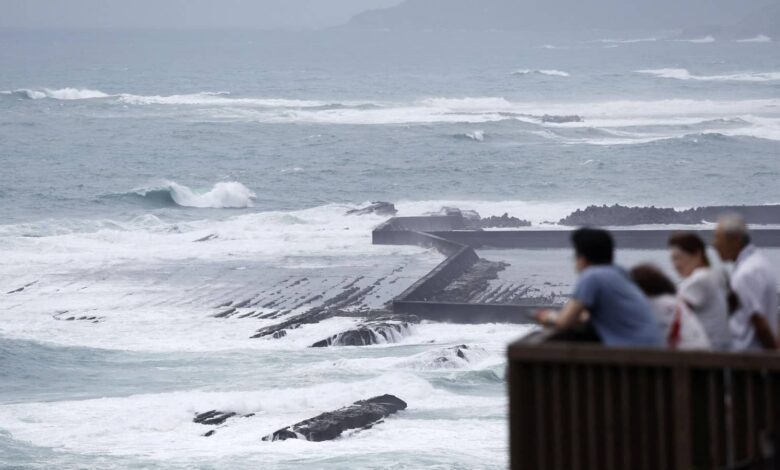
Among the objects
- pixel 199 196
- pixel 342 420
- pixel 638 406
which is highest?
pixel 638 406

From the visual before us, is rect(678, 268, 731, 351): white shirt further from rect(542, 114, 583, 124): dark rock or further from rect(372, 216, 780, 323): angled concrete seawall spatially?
rect(542, 114, 583, 124): dark rock

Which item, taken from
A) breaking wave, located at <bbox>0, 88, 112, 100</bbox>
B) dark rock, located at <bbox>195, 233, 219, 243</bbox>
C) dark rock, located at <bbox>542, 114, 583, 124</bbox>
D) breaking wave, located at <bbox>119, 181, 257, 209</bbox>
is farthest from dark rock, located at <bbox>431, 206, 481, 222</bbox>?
breaking wave, located at <bbox>0, 88, 112, 100</bbox>

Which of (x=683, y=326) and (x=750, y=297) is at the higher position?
(x=750, y=297)

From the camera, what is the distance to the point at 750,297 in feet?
23.5

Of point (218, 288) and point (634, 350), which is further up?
point (634, 350)

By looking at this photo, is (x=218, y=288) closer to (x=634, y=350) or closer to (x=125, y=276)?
(x=125, y=276)

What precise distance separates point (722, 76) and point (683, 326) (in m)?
120

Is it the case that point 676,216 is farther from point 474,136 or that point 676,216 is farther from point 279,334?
point 474,136

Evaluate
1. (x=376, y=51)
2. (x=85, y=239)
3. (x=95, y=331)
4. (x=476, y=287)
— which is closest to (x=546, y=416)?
(x=95, y=331)

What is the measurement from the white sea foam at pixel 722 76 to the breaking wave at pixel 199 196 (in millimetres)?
70750

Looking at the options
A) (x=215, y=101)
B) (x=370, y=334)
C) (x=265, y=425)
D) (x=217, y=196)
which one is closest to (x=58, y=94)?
(x=215, y=101)

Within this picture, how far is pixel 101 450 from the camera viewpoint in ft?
59.8

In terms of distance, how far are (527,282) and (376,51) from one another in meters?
159

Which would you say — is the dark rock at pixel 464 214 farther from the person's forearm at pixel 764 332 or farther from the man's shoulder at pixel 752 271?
the person's forearm at pixel 764 332
